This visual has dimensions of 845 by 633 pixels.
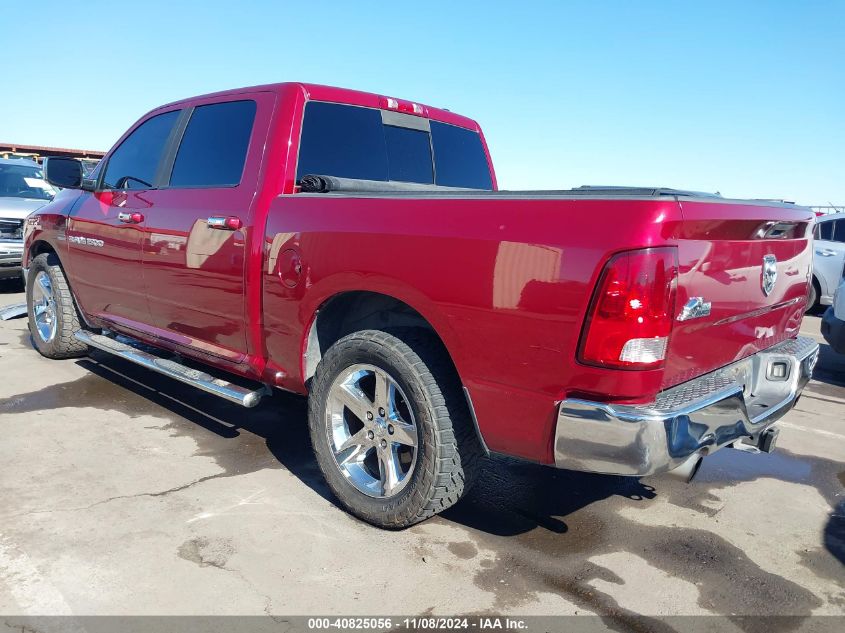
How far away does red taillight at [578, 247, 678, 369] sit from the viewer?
7.06 feet

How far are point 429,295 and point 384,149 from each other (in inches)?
64.3

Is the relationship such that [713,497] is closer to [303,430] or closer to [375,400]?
[375,400]

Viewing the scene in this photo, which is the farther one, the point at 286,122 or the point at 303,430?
the point at 303,430

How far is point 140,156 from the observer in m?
4.50

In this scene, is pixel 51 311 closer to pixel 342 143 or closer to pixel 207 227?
pixel 207 227

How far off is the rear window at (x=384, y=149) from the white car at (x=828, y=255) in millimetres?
7273

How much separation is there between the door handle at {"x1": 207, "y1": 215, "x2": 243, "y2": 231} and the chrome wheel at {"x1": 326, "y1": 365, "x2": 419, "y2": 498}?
989 mm

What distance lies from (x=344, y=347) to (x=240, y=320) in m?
0.79

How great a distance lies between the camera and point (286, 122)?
3445 millimetres

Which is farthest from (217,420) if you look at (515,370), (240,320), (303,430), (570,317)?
(570,317)

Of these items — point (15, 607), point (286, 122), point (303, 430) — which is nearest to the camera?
point (15, 607)

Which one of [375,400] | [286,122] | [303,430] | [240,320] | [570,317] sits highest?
[286,122]

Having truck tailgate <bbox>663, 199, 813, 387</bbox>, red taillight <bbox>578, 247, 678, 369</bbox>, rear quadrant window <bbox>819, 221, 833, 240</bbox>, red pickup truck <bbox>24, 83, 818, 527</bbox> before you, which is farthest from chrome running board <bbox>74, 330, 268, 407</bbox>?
rear quadrant window <bbox>819, 221, 833, 240</bbox>

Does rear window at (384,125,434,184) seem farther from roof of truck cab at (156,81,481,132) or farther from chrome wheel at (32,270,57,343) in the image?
chrome wheel at (32,270,57,343)
